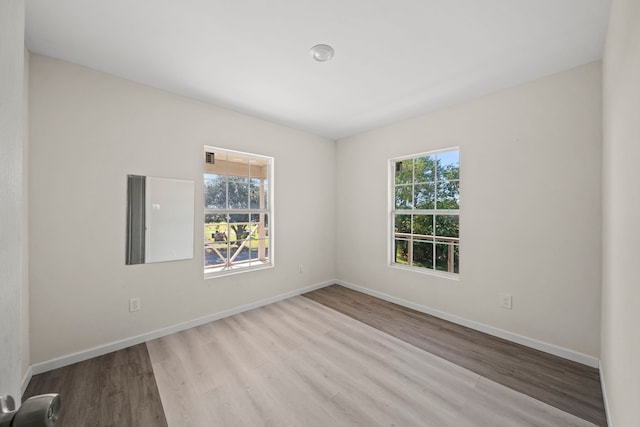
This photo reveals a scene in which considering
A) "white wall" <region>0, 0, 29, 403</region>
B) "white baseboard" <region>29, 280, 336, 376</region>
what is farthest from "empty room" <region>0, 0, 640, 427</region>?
"white wall" <region>0, 0, 29, 403</region>

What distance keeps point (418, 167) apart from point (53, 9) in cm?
366

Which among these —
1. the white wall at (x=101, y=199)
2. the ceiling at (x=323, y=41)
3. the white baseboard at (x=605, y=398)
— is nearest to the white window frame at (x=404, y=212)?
the ceiling at (x=323, y=41)

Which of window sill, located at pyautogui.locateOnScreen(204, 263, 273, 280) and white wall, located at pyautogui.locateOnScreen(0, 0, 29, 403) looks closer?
white wall, located at pyautogui.locateOnScreen(0, 0, 29, 403)

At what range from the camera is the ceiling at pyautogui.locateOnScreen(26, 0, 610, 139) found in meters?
1.70

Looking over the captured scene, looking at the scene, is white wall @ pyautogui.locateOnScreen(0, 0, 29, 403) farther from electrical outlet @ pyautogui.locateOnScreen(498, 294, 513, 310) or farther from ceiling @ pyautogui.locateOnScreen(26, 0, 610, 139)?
electrical outlet @ pyautogui.locateOnScreen(498, 294, 513, 310)

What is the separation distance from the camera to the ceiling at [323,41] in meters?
1.70

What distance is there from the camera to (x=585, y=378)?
204cm

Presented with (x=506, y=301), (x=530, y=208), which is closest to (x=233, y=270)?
(x=506, y=301)

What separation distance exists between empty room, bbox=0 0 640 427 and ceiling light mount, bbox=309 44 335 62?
0.02m

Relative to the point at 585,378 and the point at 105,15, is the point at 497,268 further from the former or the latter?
the point at 105,15

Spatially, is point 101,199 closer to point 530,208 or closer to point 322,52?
point 322,52

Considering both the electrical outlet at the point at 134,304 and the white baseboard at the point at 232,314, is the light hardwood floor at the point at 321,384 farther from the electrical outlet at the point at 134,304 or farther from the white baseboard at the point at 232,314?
the electrical outlet at the point at 134,304

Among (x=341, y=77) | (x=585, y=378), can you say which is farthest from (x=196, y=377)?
(x=585, y=378)

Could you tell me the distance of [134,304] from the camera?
255cm
